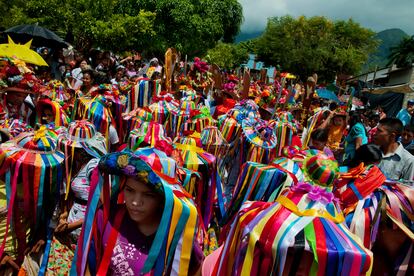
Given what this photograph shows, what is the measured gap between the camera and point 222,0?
2300cm

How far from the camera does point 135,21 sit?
43.6ft

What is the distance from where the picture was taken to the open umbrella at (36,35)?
10692 millimetres

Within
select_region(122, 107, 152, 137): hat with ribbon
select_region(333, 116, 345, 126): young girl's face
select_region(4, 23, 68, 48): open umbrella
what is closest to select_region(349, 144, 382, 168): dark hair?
select_region(333, 116, 345, 126): young girl's face

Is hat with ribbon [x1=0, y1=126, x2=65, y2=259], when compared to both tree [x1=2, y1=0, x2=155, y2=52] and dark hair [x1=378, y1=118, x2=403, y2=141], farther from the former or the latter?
tree [x1=2, y1=0, x2=155, y2=52]

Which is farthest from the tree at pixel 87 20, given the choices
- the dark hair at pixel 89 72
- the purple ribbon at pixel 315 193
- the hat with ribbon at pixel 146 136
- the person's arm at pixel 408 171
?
the purple ribbon at pixel 315 193

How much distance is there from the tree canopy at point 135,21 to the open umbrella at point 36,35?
1.54 meters

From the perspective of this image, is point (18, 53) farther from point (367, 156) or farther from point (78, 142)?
point (367, 156)

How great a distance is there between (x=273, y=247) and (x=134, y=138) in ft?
9.60

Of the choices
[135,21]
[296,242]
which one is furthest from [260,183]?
[135,21]

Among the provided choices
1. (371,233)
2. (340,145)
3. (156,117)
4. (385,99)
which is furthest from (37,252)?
(385,99)

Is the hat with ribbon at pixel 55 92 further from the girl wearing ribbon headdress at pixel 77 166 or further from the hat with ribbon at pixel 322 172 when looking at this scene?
the hat with ribbon at pixel 322 172

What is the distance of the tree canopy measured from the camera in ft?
41.5

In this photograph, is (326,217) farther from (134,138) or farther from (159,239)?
(134,138)

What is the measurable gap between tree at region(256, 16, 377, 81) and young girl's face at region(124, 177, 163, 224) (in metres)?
38.3
